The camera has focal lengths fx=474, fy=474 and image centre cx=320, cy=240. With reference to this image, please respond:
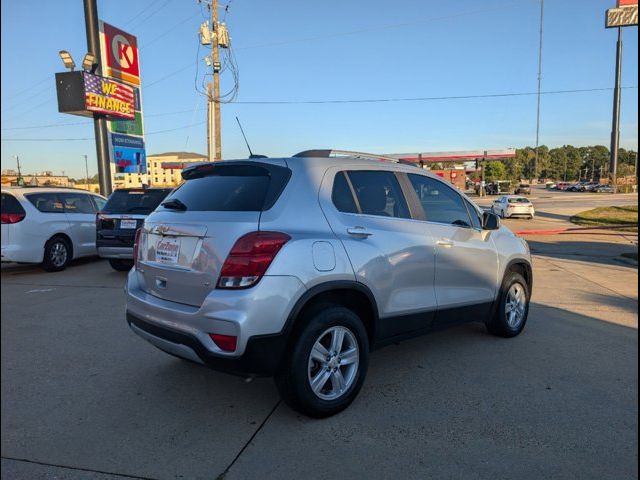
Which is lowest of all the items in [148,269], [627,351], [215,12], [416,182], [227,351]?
[627,351]

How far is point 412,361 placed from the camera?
4.41 metres

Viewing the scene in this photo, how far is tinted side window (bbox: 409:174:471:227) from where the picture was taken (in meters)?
4.27

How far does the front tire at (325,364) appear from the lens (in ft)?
10.2

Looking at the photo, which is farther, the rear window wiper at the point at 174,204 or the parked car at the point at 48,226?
the parked car at the point at 48,226

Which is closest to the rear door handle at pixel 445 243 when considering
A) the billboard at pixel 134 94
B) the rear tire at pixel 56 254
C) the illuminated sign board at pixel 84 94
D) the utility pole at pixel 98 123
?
the rear tire at pixel 56 254

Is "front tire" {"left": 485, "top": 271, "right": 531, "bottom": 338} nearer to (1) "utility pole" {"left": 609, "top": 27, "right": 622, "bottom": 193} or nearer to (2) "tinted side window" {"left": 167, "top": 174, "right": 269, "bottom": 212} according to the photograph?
(2) "tinted side window" {"left": 167, "top": 174, "right": 269, "bottom": 212}

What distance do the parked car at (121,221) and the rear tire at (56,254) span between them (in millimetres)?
1200

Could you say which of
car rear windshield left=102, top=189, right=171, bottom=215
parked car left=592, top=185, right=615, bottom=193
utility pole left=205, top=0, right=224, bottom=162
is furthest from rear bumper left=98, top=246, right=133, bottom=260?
parked car left=592, top=185, right=615, bottom=193

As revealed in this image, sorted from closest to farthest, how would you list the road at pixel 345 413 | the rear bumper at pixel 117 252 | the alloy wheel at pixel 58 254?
the road at pixel 345 413
the rear bumper at pixel 117 252
the alloy wheel at pixel 58 254

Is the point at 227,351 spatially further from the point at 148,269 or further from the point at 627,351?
the point at 627,351

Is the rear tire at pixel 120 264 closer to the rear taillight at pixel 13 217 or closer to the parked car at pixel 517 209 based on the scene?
the rear taillight at pixel 13 217

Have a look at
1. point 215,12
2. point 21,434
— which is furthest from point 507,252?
point 215,12

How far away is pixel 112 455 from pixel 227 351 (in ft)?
2.99

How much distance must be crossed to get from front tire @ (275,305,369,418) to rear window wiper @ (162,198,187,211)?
4.15 feet
